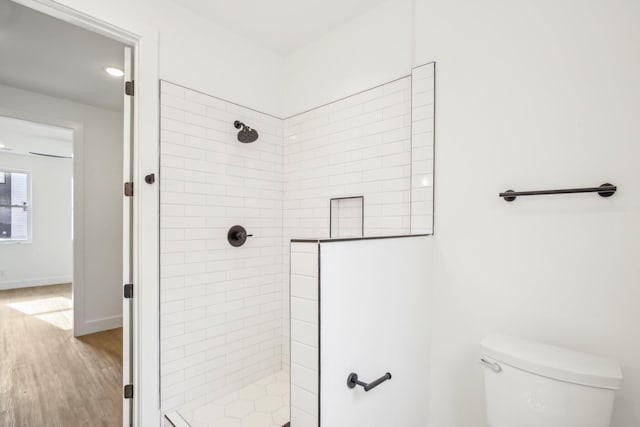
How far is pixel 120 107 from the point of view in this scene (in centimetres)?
363

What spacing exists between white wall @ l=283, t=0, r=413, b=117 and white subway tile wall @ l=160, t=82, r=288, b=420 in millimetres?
400

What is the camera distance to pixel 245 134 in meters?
2.21

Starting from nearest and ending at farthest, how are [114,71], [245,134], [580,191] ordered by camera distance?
[580,191] < [245,134] < [114,71]

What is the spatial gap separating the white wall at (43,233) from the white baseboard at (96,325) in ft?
12.0

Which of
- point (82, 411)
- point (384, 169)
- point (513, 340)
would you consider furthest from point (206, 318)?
point (513, 340)

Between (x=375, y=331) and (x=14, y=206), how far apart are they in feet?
24.9

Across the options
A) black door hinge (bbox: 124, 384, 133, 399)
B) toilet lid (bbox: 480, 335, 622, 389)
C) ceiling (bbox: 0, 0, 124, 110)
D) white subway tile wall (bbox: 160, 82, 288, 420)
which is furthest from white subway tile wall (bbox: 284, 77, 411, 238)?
ceiling (bbox: 0, 0, 124, 110)

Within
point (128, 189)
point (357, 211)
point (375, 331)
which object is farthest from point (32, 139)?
point (375, 331)

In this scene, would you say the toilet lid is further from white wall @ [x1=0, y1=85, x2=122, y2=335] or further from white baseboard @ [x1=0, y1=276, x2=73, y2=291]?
white baseboard @ [x1=0, y1=276, x2=73, y2=291]

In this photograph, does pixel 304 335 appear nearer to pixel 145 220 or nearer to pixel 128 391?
pixel 145 220

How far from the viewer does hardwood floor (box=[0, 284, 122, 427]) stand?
79.4 inches

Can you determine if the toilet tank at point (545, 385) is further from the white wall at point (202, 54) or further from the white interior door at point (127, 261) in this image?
the white wall at point (202, 54)

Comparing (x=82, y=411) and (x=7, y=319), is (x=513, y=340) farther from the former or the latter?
(x=7, y=319)

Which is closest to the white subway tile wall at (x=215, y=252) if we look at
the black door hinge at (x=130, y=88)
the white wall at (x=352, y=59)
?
the black door hinge at (x=130, y=88)
